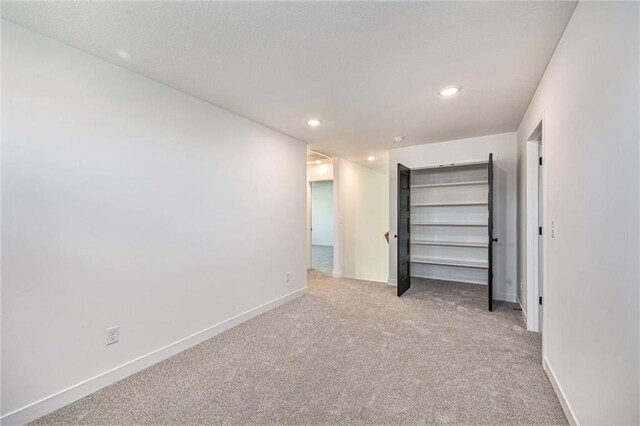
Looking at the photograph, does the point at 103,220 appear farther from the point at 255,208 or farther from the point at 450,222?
the point at 450,222

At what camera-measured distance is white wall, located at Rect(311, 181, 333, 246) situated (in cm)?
1108

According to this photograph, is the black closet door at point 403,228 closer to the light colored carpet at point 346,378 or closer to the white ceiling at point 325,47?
the light colored carpet at point 346,378

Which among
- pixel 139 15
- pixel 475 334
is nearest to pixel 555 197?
pixel 475 334

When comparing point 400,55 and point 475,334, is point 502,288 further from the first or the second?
point 400,55

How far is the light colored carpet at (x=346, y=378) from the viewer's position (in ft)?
5.75

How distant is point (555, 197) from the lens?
192cm

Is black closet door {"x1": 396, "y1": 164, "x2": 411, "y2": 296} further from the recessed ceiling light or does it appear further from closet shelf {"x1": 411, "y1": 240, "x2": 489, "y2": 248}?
the recessed ceiling light

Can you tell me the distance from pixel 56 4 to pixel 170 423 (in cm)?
242

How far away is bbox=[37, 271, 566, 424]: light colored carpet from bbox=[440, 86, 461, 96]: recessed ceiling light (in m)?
2.29

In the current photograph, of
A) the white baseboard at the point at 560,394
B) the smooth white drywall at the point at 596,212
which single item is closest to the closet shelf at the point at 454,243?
the white baseboard at the point at 560,394

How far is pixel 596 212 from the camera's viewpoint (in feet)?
4.29

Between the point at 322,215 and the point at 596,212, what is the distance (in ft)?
33.1

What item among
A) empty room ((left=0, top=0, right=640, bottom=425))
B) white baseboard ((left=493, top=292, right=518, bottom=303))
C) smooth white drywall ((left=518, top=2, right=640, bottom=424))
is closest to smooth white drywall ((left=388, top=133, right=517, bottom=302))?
white baseboard ((left=493, top=292, right=518, bottom=303))

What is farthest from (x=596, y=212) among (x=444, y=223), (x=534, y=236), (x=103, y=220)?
(x=444, y=223)
